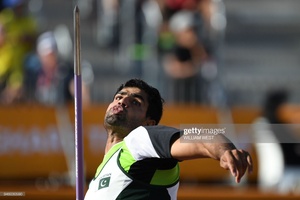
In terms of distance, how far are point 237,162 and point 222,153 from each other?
140 millimetres

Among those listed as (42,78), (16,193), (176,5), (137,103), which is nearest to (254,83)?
(176,5)

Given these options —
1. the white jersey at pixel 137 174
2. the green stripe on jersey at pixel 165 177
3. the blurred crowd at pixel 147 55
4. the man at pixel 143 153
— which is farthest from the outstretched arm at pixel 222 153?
the blurred crowd at pixel 147 55

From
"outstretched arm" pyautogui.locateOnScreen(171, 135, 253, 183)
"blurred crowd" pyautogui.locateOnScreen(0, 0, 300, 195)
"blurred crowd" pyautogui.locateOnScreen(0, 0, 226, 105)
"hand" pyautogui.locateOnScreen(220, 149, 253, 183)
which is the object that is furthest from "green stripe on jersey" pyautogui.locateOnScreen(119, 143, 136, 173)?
"blurred crowd" pyautogui.locateOnScreen(0, 0, 226, 105)

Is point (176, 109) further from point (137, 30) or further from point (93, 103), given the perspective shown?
point (137, 30)

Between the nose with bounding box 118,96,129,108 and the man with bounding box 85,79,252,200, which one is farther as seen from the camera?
the nose with bounding box 118,96,129,108

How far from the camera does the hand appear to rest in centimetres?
455

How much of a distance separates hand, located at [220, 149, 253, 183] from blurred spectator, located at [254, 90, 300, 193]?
22.6 ft

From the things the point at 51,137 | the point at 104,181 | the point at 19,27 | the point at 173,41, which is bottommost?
the point at 51,137

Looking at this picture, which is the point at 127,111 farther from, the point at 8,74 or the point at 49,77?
the point at 8,74

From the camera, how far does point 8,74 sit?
13625 millimetres

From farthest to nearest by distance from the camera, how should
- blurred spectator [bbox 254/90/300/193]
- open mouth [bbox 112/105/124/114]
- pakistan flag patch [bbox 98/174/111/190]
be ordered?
blurred spectator [bbox 254/90/300/193] < open mouth [bbox 112/105/124/114] < pakistan flag patch [bbox 98/174/111/190]

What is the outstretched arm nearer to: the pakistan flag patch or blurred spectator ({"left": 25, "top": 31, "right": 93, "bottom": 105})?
the pakistan flag patch

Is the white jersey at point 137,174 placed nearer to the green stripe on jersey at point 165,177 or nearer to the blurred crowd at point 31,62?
the green stripe on jersey at point 165,177

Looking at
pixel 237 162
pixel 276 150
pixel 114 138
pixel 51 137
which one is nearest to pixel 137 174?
pixel 114 138
